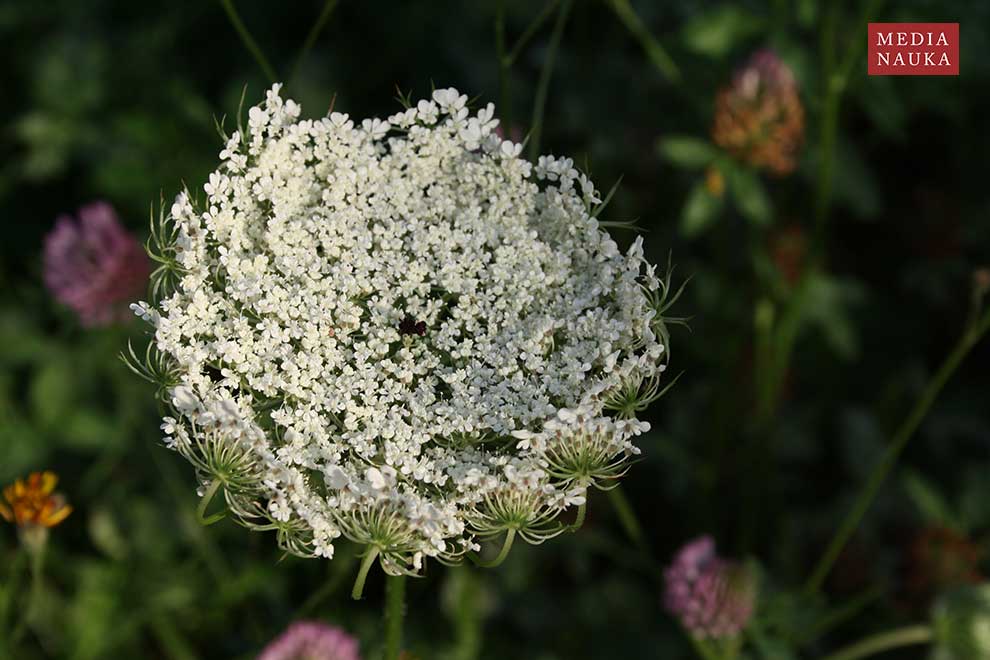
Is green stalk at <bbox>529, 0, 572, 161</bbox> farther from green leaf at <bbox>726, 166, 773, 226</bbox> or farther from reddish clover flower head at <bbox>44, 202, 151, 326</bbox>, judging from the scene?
reddish clover flower head at <bbox>44, 202, 151, 326</bbox>

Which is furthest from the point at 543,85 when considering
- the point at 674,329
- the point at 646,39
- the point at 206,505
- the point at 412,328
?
the point at 206,505

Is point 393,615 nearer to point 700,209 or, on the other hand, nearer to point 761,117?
point 700,209

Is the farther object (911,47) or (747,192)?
(911,47)

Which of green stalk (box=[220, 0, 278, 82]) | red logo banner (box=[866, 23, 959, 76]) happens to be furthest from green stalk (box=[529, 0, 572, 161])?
red logo banner (box=[866, 23, 959, 76])

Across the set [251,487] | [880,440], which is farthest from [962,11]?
[251,487]

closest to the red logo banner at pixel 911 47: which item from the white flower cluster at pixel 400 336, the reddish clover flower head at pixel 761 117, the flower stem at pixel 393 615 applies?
the reddish clover flower head at pixel 761 117
